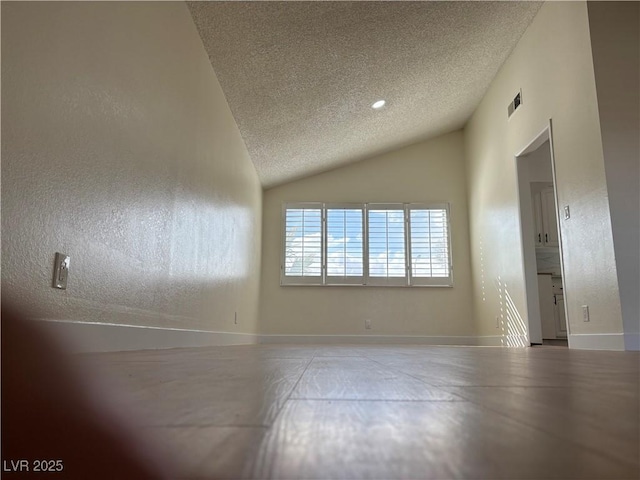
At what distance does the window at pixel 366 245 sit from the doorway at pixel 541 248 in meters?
1.38

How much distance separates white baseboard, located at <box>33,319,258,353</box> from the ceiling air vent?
3585 mm

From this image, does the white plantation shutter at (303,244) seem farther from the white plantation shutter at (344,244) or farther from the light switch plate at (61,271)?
the light switch plate at (61,271)

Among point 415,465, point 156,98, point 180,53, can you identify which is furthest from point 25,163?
point 180,53

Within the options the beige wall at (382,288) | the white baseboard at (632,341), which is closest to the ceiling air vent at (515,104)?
the beige wall at (382,288)

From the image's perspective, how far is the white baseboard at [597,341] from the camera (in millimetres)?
2701

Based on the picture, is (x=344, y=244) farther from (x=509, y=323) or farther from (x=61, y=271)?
(x=61, y=271)

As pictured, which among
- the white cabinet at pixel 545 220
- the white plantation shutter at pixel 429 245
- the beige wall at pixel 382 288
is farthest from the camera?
the white plantation shutter at pixel 429 245

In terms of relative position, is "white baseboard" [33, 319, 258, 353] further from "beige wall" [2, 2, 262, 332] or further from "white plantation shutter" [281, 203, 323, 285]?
"white plantation shutter" [281, 203, 323, 285]

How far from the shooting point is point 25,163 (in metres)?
1.19

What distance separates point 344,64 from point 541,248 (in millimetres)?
2872

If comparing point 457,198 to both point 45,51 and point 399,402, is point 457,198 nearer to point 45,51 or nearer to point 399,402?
point 45,51

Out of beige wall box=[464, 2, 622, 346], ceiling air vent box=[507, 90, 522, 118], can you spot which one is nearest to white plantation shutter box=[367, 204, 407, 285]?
beige wall box=[464, 2, 622, 346]

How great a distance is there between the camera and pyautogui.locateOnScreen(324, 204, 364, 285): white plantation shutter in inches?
238

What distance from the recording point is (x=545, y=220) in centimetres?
487
